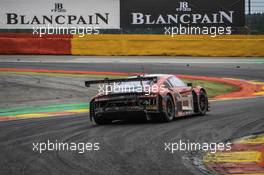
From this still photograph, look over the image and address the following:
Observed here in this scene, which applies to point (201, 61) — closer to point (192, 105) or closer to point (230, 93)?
point (230, 93)

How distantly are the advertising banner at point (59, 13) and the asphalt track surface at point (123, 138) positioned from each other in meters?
15.1

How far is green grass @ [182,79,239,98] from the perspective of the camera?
21719mm

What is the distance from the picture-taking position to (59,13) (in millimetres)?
33125

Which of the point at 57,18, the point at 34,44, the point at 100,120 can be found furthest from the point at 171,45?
the point at 100,120

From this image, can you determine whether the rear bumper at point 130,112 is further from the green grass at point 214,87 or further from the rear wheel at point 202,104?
the green grass at point 214,87

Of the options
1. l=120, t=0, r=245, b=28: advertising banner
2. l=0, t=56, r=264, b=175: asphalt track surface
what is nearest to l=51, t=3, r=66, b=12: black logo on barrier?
l=120, t=0, r=245, b=28: advertising banner

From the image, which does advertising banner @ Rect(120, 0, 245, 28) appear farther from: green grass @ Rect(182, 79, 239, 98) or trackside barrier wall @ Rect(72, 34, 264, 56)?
green grass @ Rect(182, 79, 239, 98)

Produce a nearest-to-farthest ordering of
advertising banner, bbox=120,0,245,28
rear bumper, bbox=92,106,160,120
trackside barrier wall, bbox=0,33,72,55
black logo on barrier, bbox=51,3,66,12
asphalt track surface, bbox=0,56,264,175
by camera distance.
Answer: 1. asphalt track surface, bbox=0,56,264,175
2. rear bumper, bbox=92,106,160,120
3. trackside barrier wall, bbox=0,33,72,55
4. advertising banner, bbox=120,0,245,28
5. black logo on barrier, bbox=51,3,66,12

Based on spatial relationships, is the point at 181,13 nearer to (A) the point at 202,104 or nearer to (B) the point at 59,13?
(B) the point at 59,13

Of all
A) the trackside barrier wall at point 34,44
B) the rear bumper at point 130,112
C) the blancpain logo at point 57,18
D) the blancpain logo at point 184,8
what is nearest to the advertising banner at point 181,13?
the blancpain logo at point 184,8

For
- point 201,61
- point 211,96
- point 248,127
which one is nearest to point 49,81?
point 211,96

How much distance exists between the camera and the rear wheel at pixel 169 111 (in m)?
13.1

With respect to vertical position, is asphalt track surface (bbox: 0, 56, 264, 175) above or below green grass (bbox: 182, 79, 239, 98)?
above

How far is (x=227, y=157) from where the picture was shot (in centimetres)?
870
